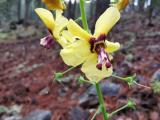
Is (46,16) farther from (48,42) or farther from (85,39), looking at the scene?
(85,39)

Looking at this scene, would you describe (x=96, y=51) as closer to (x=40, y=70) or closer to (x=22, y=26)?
(x=40, y=70)

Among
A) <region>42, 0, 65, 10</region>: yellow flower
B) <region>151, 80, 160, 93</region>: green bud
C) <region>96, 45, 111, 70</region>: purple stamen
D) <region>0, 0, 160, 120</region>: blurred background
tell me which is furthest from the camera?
<region>151, 80, 160, 93</region>: green bud

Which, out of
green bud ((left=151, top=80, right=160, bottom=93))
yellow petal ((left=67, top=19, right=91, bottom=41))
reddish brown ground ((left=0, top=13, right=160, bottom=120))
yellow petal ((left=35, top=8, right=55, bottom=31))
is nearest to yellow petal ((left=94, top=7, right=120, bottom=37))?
yellow petal ((left=67, top=19, right=91, bottom=41))

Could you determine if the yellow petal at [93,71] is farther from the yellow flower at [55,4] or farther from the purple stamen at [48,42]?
the yellow flower at [55,4]

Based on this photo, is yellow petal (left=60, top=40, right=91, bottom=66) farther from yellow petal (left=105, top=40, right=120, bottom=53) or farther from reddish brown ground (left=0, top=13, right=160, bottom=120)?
reddish brown ground (left=0, top=13, right=160, bottom=120)

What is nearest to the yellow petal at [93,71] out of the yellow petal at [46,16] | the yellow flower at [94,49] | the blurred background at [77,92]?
the yellow flower at [94,49]

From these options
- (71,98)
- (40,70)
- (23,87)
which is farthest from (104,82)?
(40,70)

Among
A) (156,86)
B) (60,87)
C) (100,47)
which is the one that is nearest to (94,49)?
(100,47)
